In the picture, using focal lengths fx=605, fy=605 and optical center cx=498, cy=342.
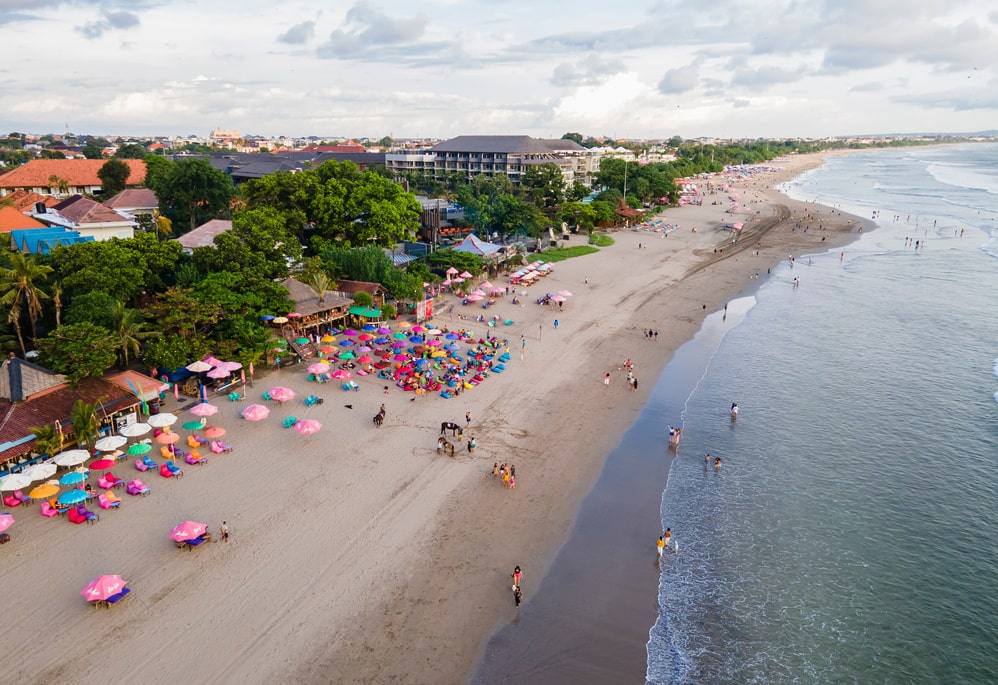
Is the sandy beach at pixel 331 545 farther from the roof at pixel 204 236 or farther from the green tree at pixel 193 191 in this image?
the green tree at pixel 193 191

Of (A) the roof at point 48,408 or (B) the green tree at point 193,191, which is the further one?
(B) the green tree at point 193,191

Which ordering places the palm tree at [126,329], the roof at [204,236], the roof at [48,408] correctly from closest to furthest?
1. the roof at [48,408]
2. the palm tree at [126,329]
3. the roof at [204,236]

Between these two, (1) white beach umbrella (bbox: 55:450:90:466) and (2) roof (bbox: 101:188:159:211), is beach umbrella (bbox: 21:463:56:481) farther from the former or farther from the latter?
(2) roof (bbox: 101:188:159:211)

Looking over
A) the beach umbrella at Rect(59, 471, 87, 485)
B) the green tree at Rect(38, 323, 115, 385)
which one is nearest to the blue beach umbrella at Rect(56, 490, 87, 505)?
the beach umbrella at Rect(59, 471, 87, 485)

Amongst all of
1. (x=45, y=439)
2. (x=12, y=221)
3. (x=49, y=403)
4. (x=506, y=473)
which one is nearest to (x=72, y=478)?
(x=45, y=439)

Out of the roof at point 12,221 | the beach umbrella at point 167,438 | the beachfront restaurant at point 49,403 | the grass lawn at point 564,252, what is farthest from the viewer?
the grass lawn at point 564,252

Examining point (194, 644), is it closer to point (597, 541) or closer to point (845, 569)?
point (597, 541)

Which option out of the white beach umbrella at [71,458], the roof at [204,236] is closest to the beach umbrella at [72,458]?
the white beach umbrella at [71,458]

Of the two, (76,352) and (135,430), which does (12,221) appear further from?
(135,430)
